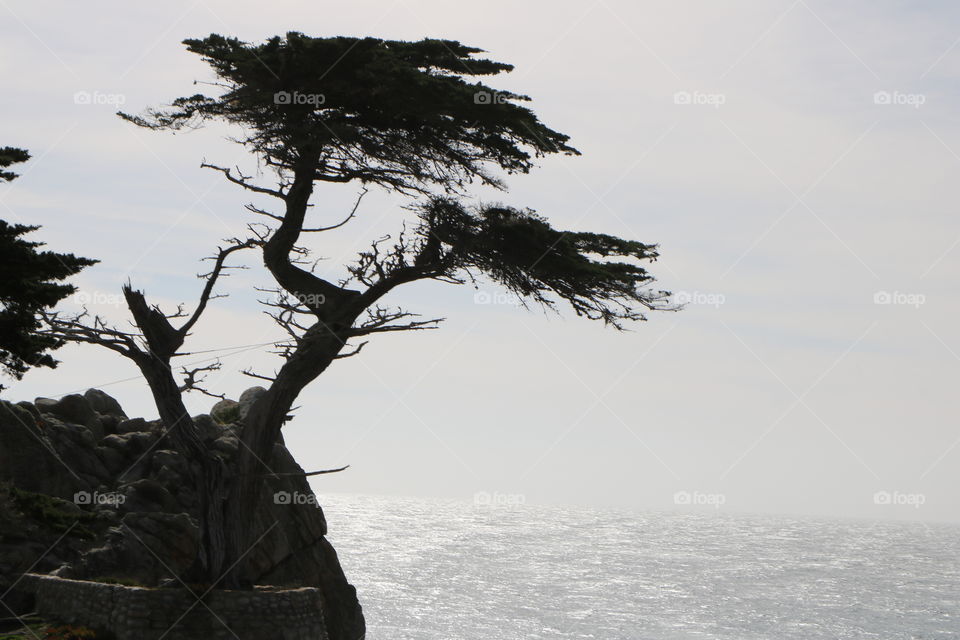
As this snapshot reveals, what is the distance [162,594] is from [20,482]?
8.09m

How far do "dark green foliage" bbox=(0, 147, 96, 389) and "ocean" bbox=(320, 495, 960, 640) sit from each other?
39.6m

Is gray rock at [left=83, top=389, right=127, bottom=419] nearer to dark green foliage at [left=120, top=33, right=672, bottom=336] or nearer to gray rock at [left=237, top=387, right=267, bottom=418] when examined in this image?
gray rock at [left=237, top=387, right=267, bottom=418]

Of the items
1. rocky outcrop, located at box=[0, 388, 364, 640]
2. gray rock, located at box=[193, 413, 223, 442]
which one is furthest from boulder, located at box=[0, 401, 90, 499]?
gray rock, located at box=[193, 413, 223, 442]

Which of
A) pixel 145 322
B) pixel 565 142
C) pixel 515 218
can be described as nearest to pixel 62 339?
pixel 145 322

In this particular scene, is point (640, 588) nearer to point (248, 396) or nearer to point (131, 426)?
point (248, 396)

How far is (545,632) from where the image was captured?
5916 cm

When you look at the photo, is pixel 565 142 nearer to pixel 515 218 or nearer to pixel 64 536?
pixel 515 218

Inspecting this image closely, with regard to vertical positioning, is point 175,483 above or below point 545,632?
above

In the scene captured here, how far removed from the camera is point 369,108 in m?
17.2

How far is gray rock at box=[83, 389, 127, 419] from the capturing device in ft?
90.4

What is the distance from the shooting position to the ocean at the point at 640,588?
203 ft

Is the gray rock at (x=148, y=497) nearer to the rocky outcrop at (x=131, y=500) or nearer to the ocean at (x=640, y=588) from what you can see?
the rocky outcrop at (x=131, y=500)

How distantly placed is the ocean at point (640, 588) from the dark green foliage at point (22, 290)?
39.6 metres

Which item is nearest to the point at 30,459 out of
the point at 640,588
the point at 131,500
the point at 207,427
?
the point at 131,500
